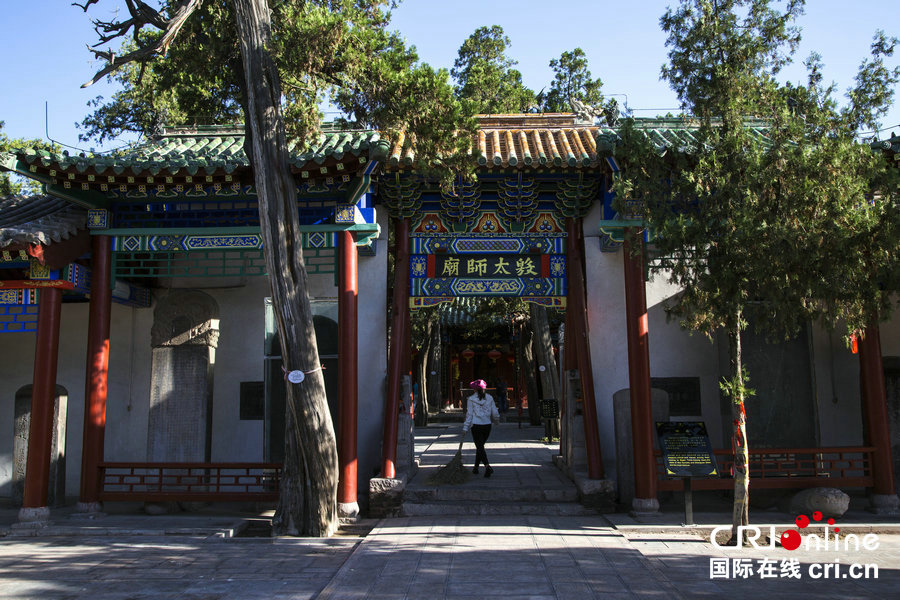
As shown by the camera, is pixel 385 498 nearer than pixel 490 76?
Yes

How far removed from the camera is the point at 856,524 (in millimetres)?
7090

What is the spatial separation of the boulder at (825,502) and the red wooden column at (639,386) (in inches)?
63.2

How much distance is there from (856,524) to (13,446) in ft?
34.6

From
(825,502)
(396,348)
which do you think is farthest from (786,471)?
(396,348)

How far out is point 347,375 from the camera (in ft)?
25.3

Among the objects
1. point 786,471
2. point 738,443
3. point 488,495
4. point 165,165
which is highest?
point 165,165

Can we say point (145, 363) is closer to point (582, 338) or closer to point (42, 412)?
point (42, 412)

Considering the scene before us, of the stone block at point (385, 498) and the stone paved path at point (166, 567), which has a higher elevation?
the stone block at point (385, 498)

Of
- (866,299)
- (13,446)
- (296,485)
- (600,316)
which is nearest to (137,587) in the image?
(296,485)

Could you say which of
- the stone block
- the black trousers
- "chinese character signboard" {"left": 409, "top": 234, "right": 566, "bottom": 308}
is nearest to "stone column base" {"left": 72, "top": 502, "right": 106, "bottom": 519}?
the stone block

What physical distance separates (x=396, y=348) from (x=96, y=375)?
3521 millimetres

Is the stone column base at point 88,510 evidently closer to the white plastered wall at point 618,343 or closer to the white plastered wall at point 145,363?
the white plastered wall at point 145,363

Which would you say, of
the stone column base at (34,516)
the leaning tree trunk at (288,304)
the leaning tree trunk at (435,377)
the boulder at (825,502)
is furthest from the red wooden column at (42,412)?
the leaning tree trunk at (435,377)

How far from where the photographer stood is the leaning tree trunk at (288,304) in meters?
7.04
